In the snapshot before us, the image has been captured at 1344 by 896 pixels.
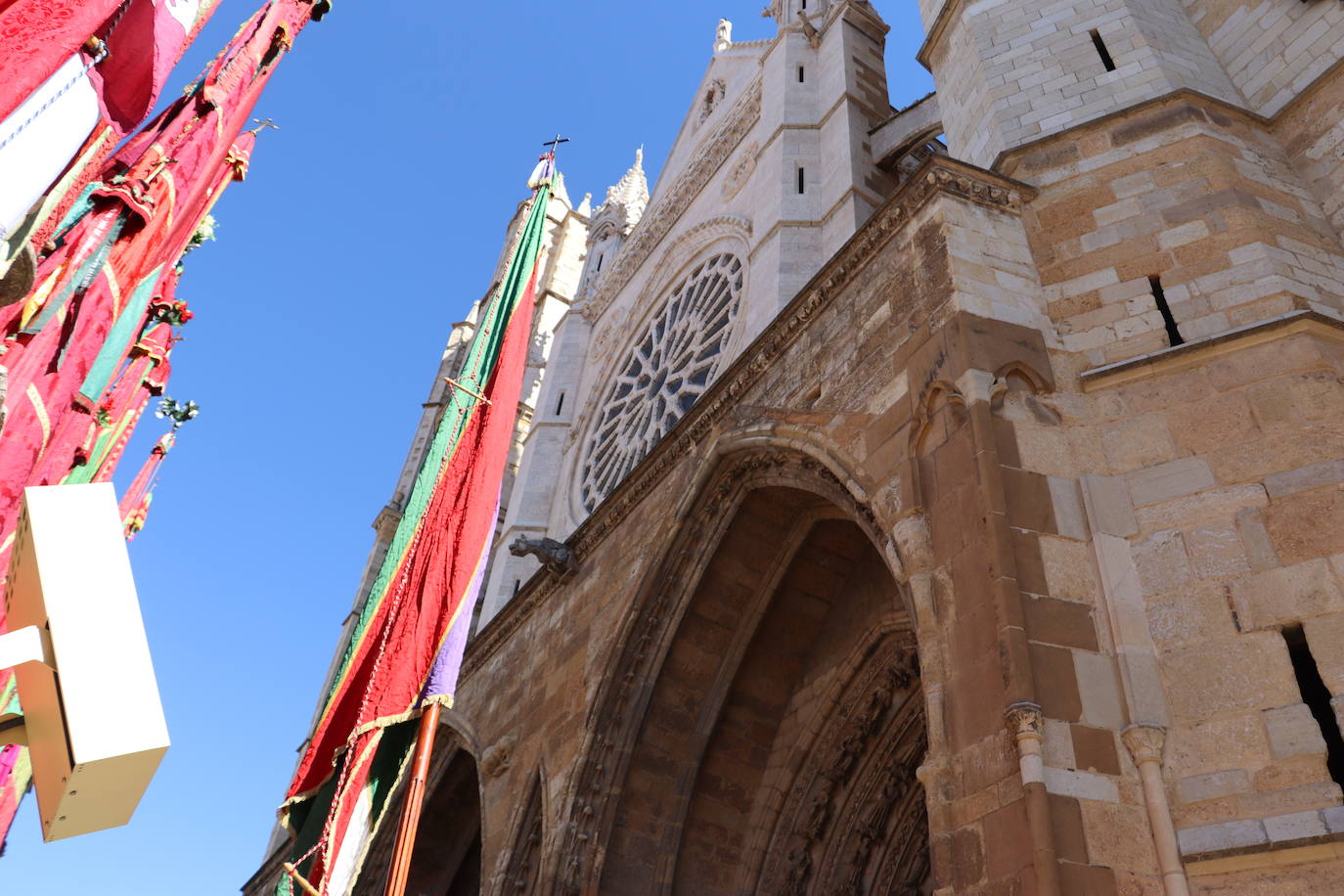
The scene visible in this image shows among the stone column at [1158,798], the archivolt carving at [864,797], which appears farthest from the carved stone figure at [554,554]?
the stone column at [1158,798]

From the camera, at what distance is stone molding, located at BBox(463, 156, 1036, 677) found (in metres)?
5.58

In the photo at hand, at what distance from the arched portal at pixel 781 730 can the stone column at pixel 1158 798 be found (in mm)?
2635

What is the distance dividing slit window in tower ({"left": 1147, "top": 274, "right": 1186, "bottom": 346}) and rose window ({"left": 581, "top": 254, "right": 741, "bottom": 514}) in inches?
226

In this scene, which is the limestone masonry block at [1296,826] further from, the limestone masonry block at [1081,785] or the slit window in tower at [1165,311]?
the slit window in tower at [1165,311]

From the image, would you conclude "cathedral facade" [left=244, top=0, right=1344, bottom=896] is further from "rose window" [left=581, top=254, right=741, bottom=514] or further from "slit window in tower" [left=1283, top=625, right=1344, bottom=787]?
"rose window" [left=581, top=254, right=741, bottom=514]

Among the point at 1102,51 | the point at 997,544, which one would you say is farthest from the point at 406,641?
the point at 1102,51

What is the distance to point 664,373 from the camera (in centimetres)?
1191

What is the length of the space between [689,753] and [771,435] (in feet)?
7.25

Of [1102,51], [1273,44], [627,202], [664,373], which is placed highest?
[627,202]

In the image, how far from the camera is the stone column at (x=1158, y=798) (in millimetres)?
3232

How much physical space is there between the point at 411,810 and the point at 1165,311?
4.04 meters

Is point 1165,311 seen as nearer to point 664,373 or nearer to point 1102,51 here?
point 1102,51

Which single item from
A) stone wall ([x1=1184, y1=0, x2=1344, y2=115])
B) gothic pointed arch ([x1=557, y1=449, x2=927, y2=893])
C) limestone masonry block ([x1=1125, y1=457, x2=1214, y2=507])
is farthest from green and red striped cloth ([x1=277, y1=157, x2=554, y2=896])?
stone wall ([x1=1184, y1=0, x2=1344, y2=115])

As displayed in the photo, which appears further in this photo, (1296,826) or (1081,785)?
(1081,785)
